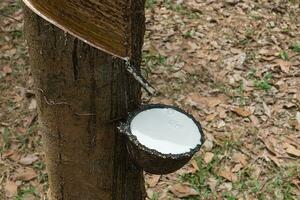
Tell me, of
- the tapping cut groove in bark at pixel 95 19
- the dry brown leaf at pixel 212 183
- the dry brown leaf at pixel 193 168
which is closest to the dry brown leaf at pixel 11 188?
the dry brown leaf at pixel 193 168

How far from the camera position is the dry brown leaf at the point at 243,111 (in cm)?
355

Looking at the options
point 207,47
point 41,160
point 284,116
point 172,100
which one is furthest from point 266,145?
point 41,160

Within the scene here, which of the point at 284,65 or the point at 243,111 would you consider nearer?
the point at 243,111

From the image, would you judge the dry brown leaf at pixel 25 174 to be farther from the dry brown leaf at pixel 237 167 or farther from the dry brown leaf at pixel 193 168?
the dry brown leaf at pixel 237 167

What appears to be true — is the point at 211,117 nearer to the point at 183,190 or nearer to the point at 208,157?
the point at 208,157

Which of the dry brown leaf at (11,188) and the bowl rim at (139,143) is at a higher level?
the bowl rim at (139,143)

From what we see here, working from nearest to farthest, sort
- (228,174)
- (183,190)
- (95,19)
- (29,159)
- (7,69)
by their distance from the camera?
(95,19) → (183,190) → (228,174) → (29,159) → (7,69)

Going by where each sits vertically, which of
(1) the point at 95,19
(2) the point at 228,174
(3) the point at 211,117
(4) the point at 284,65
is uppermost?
(1) the point at 95,19

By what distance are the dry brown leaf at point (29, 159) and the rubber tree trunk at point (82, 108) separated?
1389 mm

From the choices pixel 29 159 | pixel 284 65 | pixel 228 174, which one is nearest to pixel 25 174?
pixel 29 159

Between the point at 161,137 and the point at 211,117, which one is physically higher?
the point at 161,137

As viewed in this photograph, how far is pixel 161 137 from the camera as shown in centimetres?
156

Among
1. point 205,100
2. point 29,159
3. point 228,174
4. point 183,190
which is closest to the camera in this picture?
point 183,190

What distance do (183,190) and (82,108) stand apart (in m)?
1.61
